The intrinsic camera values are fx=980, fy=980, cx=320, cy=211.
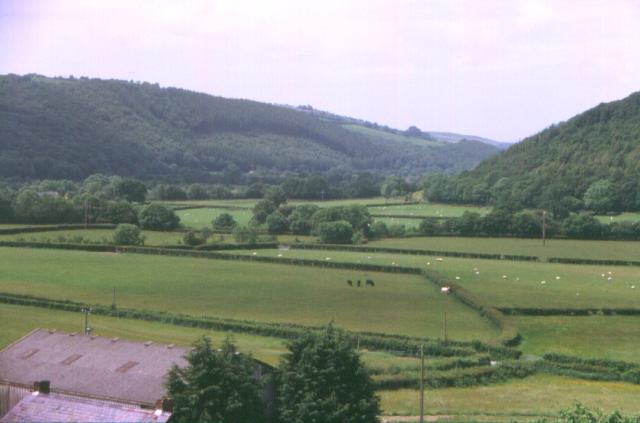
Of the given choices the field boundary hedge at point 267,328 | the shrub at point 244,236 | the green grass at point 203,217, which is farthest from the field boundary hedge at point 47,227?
the field boundary hedge at point 267,328

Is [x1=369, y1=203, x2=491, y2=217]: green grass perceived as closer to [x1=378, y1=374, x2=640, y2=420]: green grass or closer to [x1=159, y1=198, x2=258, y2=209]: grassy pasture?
[x1=159, y1=198, x2=258, y2=209]: grassy pasture

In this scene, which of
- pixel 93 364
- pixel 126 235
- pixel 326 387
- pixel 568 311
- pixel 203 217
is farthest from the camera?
pixel 203 217

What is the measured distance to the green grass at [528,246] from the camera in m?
78.0

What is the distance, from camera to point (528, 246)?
8362 cm

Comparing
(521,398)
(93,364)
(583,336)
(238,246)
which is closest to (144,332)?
(93,364)

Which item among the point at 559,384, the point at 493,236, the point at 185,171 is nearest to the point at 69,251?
the point at 493,236

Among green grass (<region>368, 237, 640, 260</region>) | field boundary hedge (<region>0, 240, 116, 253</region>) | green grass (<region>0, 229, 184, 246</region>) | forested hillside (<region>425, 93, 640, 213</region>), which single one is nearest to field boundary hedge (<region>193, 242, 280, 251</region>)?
green grass (<region>0, 229, 184, 246</region>)

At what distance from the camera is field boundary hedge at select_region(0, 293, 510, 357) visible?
134ft

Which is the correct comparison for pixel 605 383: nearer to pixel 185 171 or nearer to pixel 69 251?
pixel 69 251

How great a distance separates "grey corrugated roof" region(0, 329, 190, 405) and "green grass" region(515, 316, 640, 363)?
751 inches

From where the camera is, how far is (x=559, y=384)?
3656 centimetres

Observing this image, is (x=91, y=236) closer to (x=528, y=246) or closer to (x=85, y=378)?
(x=528, y=246)

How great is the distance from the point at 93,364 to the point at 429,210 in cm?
9027

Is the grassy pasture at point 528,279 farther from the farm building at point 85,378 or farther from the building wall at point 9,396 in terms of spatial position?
the building wall at point 9,396
